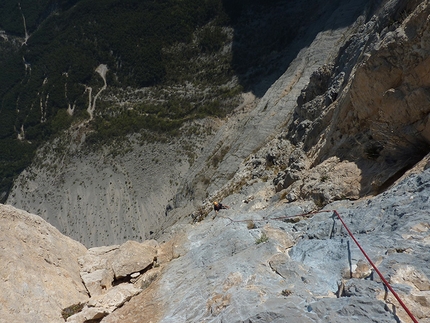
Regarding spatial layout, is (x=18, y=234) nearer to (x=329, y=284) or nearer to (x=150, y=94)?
(x=329, y=284)

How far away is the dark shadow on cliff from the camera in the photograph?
42.8 m

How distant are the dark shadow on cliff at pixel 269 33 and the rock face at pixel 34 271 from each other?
118ft

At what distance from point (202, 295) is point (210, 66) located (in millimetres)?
45902

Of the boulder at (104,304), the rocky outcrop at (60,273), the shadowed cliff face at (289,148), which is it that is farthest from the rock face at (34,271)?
the shadowed cliff face at (289,148)

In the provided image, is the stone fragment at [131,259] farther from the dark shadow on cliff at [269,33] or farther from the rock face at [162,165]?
the dark shadow on cliff at [269,33]

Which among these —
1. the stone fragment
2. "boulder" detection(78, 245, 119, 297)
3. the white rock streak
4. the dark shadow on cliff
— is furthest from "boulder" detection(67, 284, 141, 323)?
the white rock streak

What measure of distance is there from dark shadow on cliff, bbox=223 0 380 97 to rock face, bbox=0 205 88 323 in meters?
36.1

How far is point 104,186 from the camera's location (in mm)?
43344

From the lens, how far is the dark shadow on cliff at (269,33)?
1683 inches

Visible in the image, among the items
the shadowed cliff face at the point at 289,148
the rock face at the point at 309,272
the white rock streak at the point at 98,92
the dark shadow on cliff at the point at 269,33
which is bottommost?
the rock face at the point at 309,272

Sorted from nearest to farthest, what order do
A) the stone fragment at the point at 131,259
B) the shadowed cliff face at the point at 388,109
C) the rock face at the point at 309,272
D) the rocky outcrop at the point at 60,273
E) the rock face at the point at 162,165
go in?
the rock face at the point at 309,272 → the rocky outcrop at the point at 60,273 → the shadowed cliff face at the point at 388,109 → the stone fragment at the point at 131,259 → the rock face at the point at 162,165

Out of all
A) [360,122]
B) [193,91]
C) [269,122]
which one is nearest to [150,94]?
[193,91]

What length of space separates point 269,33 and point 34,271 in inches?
1798

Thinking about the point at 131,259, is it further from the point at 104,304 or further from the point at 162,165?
the point at 162,165
